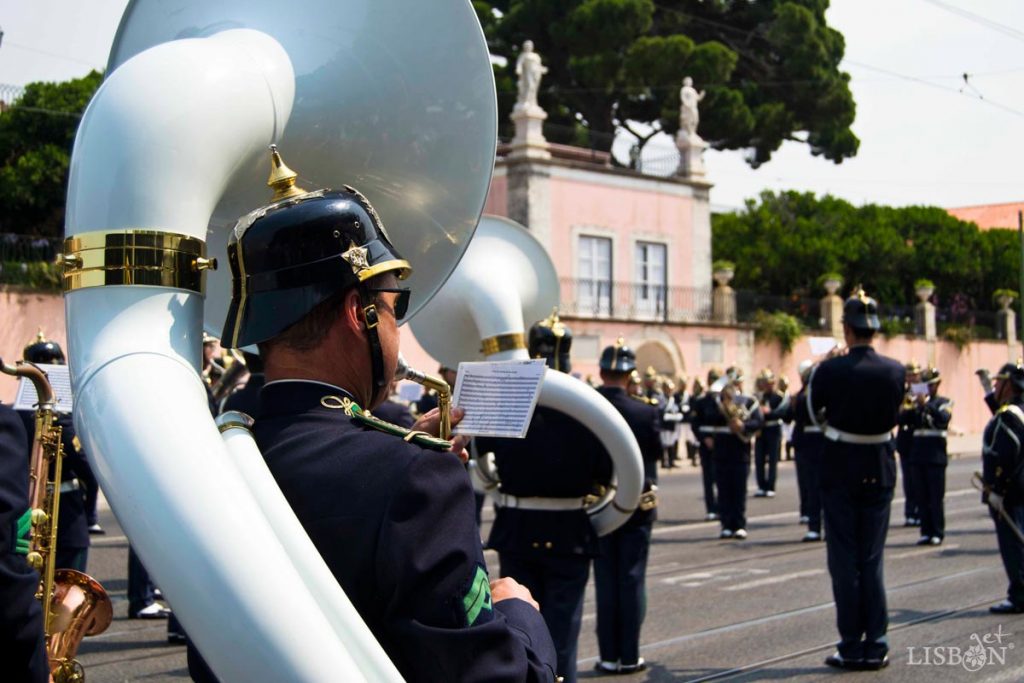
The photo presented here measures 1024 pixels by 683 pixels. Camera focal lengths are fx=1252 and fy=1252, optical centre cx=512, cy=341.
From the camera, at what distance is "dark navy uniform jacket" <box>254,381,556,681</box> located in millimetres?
2186

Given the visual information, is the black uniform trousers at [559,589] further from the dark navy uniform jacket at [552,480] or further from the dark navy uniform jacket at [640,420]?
the dark navy uniform jacket at [640,420]

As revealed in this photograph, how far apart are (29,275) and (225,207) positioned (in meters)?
21.0

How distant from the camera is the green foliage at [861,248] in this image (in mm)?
43469

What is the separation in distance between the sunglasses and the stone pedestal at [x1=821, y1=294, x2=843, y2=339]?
35.6 meters

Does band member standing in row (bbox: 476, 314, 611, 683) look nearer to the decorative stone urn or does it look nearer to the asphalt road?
the asphalt road

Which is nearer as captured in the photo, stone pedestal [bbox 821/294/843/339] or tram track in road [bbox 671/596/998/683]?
tram track in road [bbox 671/596/998/683]

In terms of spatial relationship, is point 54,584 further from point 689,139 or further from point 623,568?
point 689,139

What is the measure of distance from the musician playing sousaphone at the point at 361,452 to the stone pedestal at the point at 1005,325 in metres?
44.0

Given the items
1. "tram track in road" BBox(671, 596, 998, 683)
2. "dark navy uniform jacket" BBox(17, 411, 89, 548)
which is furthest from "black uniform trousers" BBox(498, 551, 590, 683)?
"dark navy uniform jacket" BBox(17, 411, 89, 548)

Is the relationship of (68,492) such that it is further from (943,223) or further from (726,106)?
(943,223)

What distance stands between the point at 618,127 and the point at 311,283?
39773mm

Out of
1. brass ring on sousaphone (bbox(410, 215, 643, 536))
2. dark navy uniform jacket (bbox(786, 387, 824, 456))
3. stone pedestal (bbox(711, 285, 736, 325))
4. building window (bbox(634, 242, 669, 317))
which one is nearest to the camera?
brass ring on sousaphone (bbox(410, 215, 643, 536))

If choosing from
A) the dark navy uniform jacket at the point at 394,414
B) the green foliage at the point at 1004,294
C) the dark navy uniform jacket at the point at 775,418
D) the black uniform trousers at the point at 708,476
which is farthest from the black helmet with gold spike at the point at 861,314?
the green foliage at the point at 1004,294

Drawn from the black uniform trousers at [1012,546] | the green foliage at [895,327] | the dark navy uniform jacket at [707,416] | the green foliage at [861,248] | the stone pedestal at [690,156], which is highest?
the stone pedestal at [690,156]
